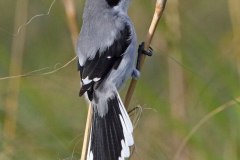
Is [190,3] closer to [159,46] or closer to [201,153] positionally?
[159,46]

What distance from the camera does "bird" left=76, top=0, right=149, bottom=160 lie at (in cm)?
252

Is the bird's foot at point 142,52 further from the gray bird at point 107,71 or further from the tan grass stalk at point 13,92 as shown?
the tan grass stalk at point 13,92

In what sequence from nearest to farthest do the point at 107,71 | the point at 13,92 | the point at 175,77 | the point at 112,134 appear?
the point at 112,134, the point at 107,71, the point at 13,92, the point at 175,77

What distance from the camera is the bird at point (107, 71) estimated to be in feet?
8.26

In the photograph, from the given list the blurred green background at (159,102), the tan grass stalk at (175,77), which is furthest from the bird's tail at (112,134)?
the tan grass stalk at (175,77)

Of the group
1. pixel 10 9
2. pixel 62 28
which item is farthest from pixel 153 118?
pixel 10 9

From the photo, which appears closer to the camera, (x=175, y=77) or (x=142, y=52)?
(x=142, y=52)

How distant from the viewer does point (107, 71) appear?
2.69 meters

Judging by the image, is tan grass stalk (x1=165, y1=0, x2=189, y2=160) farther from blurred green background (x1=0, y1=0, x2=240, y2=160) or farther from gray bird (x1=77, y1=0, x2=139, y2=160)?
gray bird (x1=77, y1=0, x2=139, y2=160)

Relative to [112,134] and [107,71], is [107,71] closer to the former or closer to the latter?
[107,71]

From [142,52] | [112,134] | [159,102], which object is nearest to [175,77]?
[159,102]

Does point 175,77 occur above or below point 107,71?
below

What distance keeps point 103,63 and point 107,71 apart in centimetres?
4

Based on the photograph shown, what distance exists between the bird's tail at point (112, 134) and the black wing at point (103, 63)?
95mm
